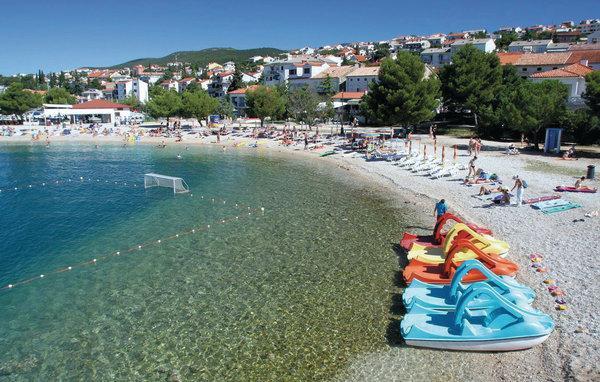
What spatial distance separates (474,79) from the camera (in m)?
49.4

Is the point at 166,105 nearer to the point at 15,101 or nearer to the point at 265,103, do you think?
the point at 265,103

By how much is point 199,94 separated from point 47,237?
49333 mm

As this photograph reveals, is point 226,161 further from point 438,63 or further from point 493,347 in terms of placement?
point 438,63

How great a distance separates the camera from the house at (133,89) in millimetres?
132125

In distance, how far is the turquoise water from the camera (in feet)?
35.7

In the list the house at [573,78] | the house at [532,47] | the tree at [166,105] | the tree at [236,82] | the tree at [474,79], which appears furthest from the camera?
the house at [532,47]

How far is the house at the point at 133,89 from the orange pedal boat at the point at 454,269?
13067 centimetres

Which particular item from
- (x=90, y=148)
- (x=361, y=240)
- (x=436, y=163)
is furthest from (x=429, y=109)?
(x=90, y=148)

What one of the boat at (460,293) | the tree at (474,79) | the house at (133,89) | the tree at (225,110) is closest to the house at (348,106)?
the tree at (474,79)

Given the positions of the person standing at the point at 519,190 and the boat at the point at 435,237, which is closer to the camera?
the boat at the point at 435,237

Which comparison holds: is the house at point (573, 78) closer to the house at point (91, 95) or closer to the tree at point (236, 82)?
the tree at point (236, 82)

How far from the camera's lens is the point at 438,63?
113 metres

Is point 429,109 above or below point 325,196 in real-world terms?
above

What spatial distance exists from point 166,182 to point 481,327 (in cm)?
2529
